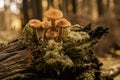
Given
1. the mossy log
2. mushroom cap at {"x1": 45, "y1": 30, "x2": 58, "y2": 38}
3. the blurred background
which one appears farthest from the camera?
the blurred background

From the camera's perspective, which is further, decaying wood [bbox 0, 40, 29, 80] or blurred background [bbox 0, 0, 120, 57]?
blurred background [bbox 0, 0, 120, 57]

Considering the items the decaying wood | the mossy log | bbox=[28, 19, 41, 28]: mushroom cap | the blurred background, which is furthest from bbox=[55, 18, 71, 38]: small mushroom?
the blurred background

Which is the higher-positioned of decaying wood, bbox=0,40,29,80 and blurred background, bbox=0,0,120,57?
decaying wood, bbox=0,40,29,80

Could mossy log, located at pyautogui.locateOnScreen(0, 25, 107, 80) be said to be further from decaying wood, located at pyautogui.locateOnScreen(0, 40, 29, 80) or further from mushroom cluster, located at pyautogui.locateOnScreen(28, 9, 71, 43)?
mushroom cluster, located at pyautogui.locateOnScreen(28, 9, 71, 43)

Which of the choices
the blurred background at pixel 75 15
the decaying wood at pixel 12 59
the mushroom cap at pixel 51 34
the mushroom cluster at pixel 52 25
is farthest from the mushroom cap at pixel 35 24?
the blurred background at pixel 75 15

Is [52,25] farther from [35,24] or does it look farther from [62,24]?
[35,24]
